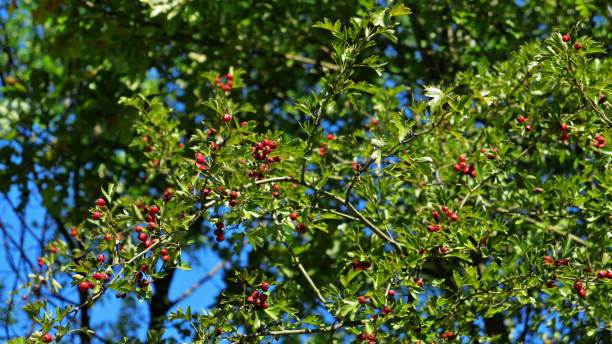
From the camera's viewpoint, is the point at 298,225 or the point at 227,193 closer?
the point at 227,193

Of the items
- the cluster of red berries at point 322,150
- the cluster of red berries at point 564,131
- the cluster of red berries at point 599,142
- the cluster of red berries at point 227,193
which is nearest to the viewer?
the cluster of red berries at point 227,193

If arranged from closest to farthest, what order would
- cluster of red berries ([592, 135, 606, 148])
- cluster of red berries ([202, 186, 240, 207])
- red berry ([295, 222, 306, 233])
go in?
1. cluster of red berries ([202, 186, 240, 207])
2. red berry ([295, 222, 306, 233])
3. cluster of red berries ([592, 135, 606, 148])

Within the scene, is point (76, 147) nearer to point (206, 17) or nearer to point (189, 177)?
point (206, 17)

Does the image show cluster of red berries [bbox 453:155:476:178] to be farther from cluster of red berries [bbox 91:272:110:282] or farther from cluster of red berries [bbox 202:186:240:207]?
cluster of red berries [bbox 91:272:110:282]

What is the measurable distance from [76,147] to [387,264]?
13.9ft

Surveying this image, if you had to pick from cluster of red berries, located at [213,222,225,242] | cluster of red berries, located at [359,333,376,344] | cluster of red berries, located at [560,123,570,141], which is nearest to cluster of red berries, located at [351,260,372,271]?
cluster of red berries, located at [359,333,376,344]

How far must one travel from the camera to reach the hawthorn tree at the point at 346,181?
320cm

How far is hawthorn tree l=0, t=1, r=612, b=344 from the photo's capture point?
3195mm

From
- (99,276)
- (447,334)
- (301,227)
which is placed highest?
(301,227)

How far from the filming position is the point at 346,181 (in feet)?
16.3

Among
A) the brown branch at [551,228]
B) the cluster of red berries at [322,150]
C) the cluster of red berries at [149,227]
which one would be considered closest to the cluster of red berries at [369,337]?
the cluster of red berries at [149,227]

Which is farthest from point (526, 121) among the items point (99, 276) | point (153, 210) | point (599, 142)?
point (99, 276)

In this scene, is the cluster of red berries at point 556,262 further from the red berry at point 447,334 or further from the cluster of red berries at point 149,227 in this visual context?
the cluster of red berries at point 149,227

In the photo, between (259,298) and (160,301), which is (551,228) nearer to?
(259,298)
